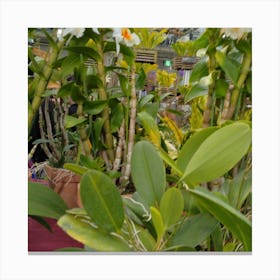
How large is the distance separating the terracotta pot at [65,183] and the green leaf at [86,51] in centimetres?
25

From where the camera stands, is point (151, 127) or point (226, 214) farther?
point (151, 127)

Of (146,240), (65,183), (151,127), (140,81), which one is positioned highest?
(140,81)

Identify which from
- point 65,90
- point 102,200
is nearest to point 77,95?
point 65,90

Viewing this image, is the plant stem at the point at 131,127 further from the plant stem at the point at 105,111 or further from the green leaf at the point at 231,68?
the green leaf at the point at 231,68

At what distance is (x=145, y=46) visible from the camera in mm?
848

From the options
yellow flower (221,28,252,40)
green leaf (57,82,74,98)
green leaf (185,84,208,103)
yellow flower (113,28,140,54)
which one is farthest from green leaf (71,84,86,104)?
yellow flower (221,28,252,40)

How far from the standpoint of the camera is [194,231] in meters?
0.76

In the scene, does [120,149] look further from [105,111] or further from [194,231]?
[194,231]

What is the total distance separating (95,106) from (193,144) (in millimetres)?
228

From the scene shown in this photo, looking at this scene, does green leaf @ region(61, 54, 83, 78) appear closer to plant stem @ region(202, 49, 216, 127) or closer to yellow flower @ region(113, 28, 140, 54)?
yellow flower @ region(113, 28, 140, 54)

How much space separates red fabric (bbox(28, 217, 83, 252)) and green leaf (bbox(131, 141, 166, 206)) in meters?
0.16
